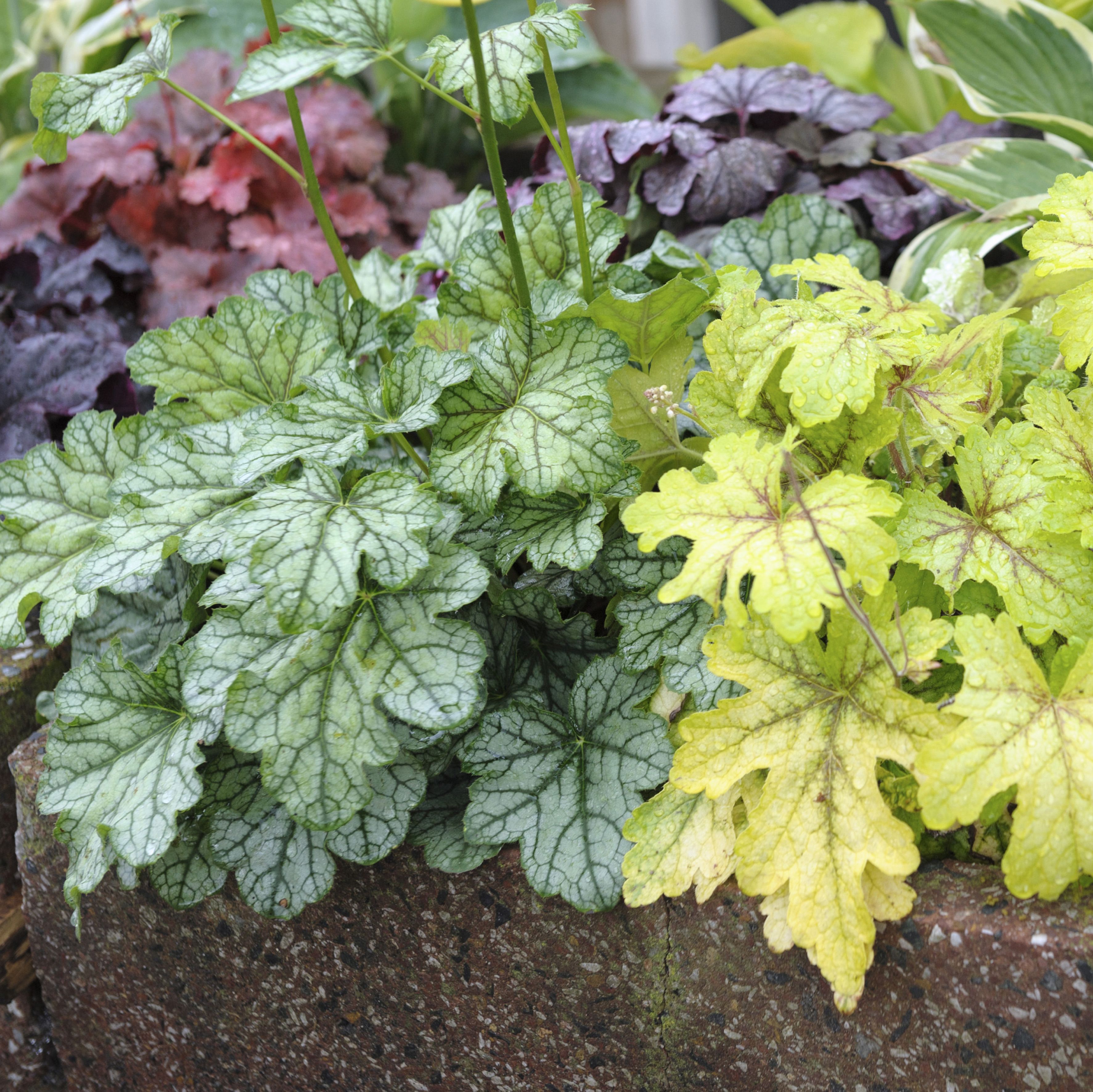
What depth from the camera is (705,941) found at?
697 mm

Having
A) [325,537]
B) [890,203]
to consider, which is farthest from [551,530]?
[890,203]

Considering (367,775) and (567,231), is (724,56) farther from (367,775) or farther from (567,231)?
(367,775)

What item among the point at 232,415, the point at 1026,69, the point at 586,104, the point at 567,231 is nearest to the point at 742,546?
the point at 567,231

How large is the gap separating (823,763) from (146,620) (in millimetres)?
696

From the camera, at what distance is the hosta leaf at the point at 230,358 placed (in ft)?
3.05

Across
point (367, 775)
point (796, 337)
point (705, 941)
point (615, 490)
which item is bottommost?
point (705, 941)

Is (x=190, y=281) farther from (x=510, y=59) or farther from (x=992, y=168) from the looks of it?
(x=992, y=168)

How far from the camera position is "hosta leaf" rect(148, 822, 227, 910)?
2.65ft

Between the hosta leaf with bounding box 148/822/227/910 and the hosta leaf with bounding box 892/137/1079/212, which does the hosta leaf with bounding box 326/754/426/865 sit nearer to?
the hosta leaf with bounding box 148/822/227/910

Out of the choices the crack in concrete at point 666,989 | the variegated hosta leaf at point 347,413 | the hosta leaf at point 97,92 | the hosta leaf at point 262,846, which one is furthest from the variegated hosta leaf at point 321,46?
the crack in concrete at point 666,989

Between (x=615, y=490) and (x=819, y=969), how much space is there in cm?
38

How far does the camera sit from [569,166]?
0.79 metres

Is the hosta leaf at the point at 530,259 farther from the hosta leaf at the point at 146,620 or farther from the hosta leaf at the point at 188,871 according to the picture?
the hosta leaf at the point at 188,871

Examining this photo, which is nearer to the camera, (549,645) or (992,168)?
(549,645)
